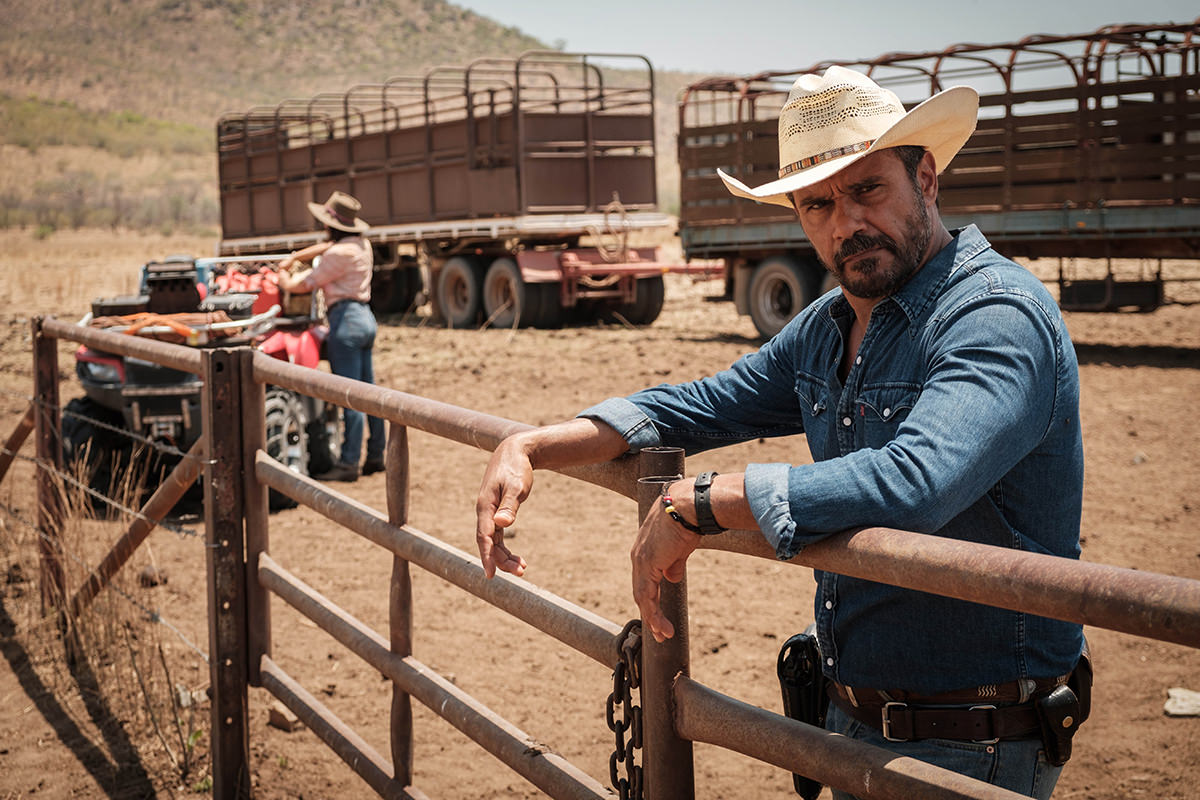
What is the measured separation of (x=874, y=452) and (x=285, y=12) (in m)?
103

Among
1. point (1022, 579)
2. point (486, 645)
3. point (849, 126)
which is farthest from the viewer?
point (486, 645)

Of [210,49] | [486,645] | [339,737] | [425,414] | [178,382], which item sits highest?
[210,49]

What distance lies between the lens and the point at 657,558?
163 centimetres

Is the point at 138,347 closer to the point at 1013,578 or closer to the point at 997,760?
the point at 997,760

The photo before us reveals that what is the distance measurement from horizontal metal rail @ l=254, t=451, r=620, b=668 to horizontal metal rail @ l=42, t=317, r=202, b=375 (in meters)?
0.43

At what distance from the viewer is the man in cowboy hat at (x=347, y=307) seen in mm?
7645

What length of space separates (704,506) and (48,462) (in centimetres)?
414

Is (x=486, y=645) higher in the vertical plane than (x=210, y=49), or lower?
lower

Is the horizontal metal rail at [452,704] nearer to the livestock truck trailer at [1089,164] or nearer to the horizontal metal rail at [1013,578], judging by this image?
the horizontal metal rail at [1013,578]

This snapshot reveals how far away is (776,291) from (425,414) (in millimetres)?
12047

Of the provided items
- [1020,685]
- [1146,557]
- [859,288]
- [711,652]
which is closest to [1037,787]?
[1020,685]

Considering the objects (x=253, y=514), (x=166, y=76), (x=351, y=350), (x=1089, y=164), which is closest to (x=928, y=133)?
(x=253, y=514)

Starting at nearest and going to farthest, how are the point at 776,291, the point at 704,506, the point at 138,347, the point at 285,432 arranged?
the point at 704,506, the point at 138,347, the point at 285,432, the point at 776,291

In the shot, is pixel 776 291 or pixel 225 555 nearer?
pixel 225 555
